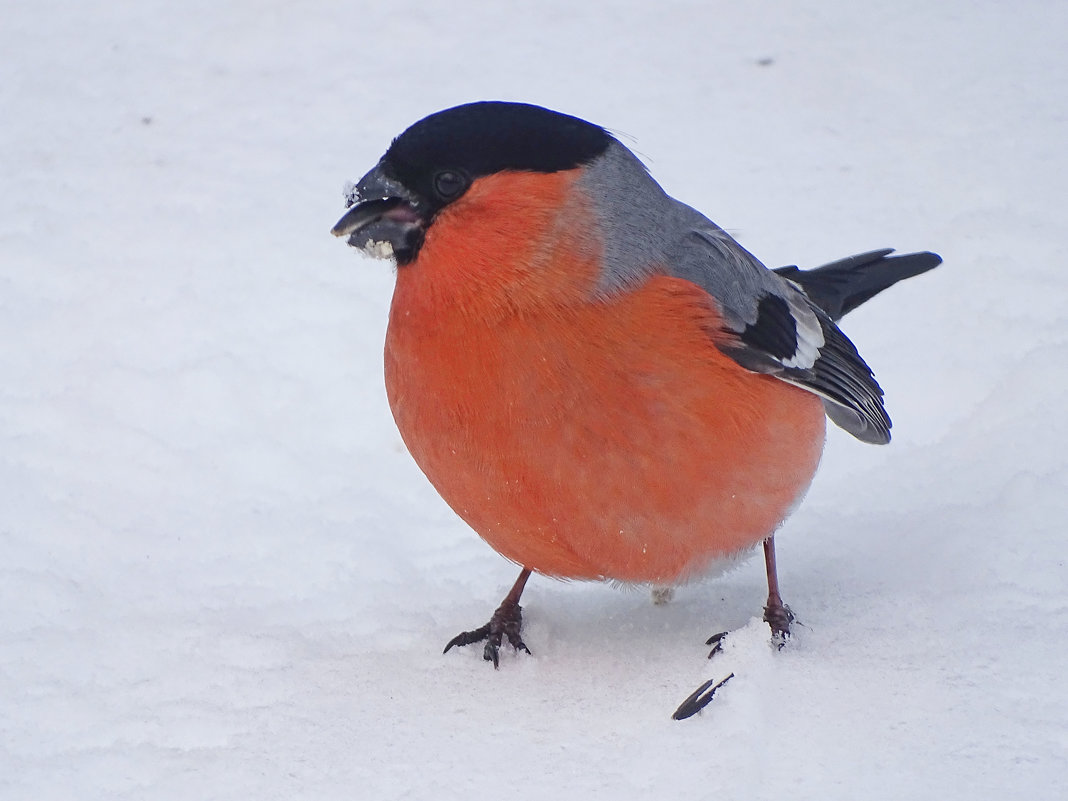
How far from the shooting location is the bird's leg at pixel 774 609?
12.4ft

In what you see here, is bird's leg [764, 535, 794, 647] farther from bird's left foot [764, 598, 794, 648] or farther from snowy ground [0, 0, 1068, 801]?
snowy ground [0, 0, 1068, 801]

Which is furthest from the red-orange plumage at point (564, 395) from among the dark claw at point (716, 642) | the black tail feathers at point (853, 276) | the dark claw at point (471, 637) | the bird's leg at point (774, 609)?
the black tail feathers at point (853, 276)

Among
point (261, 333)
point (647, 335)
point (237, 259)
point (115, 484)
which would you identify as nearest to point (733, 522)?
point (647, 335)

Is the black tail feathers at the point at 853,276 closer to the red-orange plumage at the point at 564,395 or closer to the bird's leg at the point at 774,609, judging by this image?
the bird's leg at the point at 774,609

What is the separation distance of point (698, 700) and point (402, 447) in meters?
2.40

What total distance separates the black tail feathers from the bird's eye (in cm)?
194

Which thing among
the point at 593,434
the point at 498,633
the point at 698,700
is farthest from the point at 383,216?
Result: the point at 698,700

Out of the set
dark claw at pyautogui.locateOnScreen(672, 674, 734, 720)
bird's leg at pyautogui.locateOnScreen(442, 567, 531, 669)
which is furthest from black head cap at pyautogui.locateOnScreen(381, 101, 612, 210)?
dark claw at pyautogui.locateOnScreen(672, 674, 734, 720)

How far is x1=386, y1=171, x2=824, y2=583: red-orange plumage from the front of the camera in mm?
3326

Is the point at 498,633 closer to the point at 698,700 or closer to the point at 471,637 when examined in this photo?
the point at 471,637

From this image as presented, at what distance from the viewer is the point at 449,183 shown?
3.41 m

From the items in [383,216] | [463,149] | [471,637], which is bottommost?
[471,637]

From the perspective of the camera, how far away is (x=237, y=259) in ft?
21.1

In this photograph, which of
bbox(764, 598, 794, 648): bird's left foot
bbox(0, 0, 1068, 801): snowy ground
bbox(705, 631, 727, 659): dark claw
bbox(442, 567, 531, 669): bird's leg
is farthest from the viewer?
bbox(442, 567, 531, 669): bird's leg
